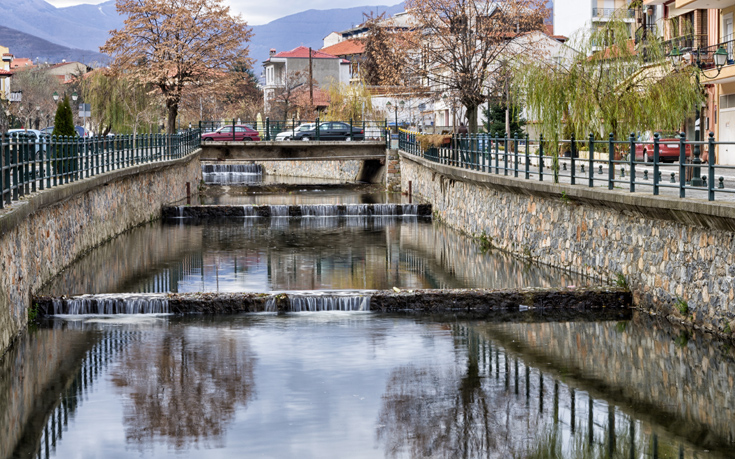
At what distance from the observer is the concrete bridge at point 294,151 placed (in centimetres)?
5431

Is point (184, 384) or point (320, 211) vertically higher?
point (320, 211)

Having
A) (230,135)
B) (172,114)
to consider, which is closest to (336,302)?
(172,114)

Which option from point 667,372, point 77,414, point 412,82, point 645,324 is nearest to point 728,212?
point 667,372

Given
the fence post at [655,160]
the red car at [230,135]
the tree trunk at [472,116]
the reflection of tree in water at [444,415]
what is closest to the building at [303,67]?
the red car at [230,135]

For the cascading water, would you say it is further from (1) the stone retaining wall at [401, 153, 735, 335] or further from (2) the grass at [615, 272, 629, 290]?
(2) the grass at [615, 272, 629, 290]

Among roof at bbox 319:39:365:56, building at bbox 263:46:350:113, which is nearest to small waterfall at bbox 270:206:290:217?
building at bbox 263:46:350:113

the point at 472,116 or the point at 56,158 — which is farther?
the point at 472,116

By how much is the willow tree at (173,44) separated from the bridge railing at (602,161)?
476 inches

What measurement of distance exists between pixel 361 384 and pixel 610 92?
1362cm

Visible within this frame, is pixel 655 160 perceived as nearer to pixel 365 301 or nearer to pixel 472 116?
pixel 365 301

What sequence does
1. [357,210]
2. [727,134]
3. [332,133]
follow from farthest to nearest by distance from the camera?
[332,133] < [727,134] < [357,210]

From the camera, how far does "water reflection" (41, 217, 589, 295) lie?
21484 mm

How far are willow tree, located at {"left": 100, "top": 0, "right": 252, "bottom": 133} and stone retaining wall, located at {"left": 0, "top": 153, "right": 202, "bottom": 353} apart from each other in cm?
1803

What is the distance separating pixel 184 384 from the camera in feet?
43.5
